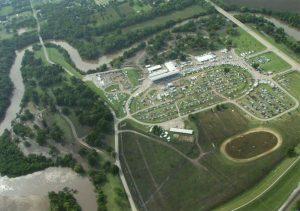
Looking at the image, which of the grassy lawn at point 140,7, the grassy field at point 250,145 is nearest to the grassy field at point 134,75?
the grassy field at point 250,145

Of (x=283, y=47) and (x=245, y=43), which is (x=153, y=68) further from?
(x=283, y=47)

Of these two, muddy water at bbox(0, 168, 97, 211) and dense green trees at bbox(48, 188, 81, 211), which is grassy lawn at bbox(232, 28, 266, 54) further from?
dense green trees at bbox(48, 188, 81, 211)

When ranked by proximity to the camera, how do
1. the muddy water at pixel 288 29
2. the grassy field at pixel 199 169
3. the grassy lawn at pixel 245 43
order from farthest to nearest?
the muddy water at pixel 288 29 → the grassy lawn at pixel 245 43 → the grassy field at pixel 199 169

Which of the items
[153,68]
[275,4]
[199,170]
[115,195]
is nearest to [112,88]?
[153,68]

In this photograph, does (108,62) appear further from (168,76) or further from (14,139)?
(14,139)

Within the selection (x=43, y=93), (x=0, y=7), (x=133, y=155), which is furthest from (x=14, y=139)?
(x=0, y=7)

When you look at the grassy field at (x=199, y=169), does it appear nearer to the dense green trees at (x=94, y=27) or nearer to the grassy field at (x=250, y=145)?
the grassy field at (x=250, y=145)

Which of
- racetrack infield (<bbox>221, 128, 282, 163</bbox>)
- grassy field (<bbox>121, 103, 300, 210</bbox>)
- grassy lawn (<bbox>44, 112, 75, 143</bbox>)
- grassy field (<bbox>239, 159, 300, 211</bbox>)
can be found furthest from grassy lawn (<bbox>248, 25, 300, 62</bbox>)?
grassy lawn (<bbox>44, 112, 75, 143</bbox>)

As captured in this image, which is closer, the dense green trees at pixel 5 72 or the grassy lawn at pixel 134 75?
the grassy lawn at pixel 134 75
